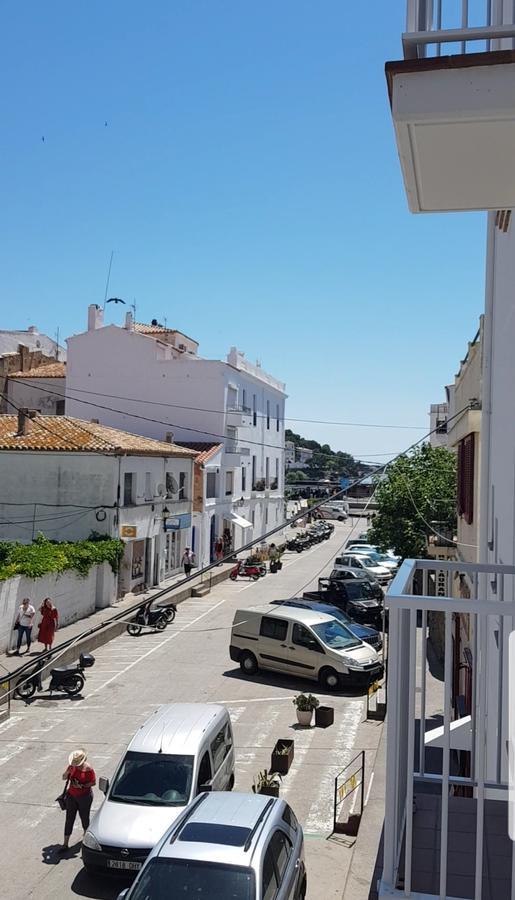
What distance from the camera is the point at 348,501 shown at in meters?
85.6

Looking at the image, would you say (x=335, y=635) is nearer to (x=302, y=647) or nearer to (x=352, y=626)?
(x=302, y=647)

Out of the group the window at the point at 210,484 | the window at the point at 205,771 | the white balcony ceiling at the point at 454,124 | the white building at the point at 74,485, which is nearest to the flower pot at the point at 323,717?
the window at the point at 205,771

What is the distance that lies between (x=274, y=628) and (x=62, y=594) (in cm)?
729

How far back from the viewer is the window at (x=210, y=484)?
3928cm

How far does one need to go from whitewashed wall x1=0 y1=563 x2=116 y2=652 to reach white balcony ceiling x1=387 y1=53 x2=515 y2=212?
17.8 meters

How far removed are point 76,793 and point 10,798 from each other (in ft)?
7.06

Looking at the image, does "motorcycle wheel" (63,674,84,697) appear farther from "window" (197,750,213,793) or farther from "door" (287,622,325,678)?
"window" (197,750,213,793)

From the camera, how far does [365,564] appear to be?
35.8 m

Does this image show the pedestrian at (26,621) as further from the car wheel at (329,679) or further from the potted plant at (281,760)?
the potted plant at (281,760)

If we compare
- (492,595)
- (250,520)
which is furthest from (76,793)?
(250,520)

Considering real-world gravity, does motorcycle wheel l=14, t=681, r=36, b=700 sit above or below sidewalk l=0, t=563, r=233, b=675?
below

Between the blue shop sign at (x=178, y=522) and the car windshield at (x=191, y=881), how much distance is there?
24.7 metres

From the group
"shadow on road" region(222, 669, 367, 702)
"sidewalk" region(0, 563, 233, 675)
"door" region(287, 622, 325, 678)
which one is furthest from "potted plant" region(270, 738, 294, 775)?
"door" region(287, 622, 325, 678)

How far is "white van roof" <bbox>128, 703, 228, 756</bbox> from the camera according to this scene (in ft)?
33.9
